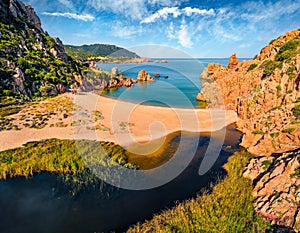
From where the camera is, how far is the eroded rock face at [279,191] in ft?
41.1

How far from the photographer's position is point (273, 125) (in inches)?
950

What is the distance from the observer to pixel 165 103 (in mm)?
52062

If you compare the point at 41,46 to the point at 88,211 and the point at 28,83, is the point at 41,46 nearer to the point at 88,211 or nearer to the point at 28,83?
the point at 28,83

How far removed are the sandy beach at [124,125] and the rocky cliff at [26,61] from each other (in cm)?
1560

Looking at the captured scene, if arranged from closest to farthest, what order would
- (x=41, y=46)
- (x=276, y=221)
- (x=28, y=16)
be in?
1. (x=276, y=221)
2. (x=41, y=46)
3. (x=28, y=16)

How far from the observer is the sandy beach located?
26.5 metres

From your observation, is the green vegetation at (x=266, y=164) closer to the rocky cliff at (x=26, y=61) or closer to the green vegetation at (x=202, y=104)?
the green vegetation at (x=202, y=104)

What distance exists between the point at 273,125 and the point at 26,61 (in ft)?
196

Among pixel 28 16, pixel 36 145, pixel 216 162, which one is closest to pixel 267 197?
pixel 216 162

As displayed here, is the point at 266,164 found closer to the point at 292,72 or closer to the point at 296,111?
the point at 296,111

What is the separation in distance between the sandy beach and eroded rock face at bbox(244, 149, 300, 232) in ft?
47.6

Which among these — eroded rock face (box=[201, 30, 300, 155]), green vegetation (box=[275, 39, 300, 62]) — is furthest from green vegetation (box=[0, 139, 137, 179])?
green vegetation (box=[275, 39, 300, 62])

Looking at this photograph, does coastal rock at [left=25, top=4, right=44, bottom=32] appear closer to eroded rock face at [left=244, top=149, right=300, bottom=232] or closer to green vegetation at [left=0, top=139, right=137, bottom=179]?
green vegetation at [left=0, top=139, right=137, bottom=179]

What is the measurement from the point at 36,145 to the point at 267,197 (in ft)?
75.0
